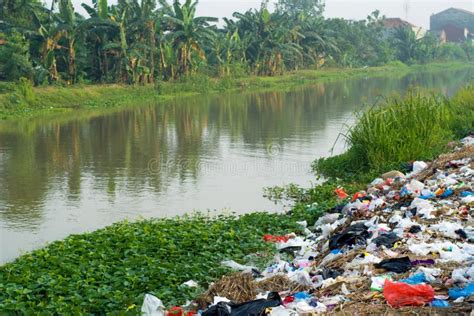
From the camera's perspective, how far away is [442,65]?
5241 centimetres

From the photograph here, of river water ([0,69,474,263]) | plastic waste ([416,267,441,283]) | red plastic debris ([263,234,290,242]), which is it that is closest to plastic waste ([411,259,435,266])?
plastic waste ([416,267,441,283])

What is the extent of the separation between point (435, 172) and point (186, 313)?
4.62m

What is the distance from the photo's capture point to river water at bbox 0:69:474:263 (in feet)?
26.4

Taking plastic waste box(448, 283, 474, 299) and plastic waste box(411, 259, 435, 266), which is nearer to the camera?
plastic waste box(448, 283, 474, 299)

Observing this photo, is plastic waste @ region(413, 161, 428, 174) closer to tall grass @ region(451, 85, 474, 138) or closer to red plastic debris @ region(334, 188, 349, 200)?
red plastic debris @ region(334, 188, 349, 200)

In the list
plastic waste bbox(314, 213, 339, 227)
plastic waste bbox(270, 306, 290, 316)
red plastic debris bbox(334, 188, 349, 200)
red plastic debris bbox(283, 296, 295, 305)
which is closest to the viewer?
plastic waste bbox(270, 306, 290, 316)

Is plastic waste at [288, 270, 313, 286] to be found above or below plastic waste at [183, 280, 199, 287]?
above

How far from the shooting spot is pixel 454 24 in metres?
73.9

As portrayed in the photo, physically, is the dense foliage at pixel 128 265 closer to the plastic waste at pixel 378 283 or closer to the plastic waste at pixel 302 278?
the plastic waste at pixel 302 278

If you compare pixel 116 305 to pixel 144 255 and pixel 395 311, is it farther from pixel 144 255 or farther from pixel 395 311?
pixel 395 311

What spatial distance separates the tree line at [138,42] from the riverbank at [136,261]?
47.3 feet

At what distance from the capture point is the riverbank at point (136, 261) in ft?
14.7

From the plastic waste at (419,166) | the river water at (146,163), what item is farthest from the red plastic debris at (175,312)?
the plastic waste at (419,166)

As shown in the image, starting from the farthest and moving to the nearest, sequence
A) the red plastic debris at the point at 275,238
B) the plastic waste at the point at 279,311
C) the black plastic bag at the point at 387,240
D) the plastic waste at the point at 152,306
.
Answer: the red plastic debris at the point at 275,238 < the black plastic bag at the point at 387,240 < the plastic waste at the point at 152,306 < the plastic waste at the point at 279,311
